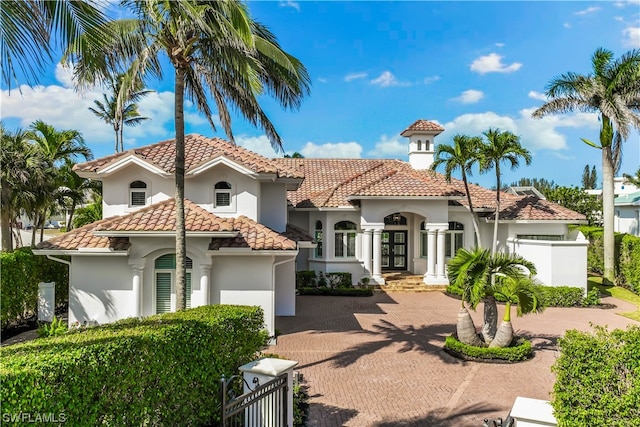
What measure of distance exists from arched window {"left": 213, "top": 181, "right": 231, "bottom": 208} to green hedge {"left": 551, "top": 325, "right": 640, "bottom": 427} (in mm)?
12071

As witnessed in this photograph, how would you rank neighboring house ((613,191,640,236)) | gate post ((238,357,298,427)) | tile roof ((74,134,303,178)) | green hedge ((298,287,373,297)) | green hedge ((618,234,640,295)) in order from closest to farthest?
gate post ((238,357,298,427)) → tile roof ((74,134,303,178)) → green hedge ((618,234,640,295)) → green hedge ((298,287,373,297)) → neighboring house ((613,191,640,236))

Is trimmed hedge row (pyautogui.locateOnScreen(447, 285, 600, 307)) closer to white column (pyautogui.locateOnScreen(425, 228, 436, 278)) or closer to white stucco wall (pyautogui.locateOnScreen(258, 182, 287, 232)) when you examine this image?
white column (pyautogui.locateOnScreen(425, 228, 436, 278))

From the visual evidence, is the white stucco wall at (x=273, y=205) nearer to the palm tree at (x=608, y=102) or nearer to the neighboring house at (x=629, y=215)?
the palm tree at (x=608, y=102)

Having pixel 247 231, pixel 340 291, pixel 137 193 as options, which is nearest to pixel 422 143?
pixel 340 291

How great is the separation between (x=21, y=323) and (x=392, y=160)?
23.9 meters

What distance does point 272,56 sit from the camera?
393 inches

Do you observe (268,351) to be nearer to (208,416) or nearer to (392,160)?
(208,416)

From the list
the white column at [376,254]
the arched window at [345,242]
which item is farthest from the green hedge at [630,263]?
the arched window at [345,242]

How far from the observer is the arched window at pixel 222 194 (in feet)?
50.9

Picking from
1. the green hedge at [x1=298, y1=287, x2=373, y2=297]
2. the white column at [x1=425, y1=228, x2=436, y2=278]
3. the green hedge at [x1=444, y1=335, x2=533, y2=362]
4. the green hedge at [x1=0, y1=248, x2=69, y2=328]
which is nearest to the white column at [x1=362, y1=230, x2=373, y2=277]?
the green hedge at [x1=298, y1=287, x2=373, y2=297]

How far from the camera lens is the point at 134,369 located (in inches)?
209

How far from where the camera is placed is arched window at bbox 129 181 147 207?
15281 mm

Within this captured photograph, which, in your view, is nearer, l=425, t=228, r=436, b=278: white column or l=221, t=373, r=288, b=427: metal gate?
l=221, t=373, r=288, b=427: metal gate

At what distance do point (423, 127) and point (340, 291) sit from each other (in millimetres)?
13533
